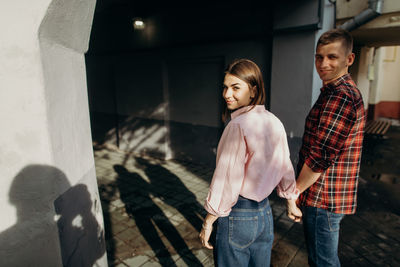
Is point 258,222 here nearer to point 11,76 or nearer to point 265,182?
point 265,182

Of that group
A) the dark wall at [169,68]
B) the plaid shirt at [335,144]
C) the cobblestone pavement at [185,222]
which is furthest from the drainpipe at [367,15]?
the plaid shirt at [335,144]

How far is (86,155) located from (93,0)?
1.26 meters

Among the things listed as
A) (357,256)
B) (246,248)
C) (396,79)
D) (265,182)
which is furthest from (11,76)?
(396,79)

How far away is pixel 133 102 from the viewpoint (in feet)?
27.2

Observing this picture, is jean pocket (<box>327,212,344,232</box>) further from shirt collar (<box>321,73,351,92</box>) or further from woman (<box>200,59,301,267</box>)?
shirt collar (<box>321,73,351,92</box>)

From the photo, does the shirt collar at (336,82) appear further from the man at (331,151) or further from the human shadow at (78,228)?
the human shadow at (78,228)

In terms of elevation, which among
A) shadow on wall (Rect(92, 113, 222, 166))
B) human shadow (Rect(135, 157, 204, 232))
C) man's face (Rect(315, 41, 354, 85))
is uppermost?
man's face (Rect(315, 41, 354, 85))

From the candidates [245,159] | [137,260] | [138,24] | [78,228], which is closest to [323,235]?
[245,159]

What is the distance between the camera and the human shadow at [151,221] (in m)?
3.42

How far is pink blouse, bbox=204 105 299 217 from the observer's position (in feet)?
5.47

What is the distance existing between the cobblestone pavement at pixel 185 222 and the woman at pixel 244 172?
65.4 inches

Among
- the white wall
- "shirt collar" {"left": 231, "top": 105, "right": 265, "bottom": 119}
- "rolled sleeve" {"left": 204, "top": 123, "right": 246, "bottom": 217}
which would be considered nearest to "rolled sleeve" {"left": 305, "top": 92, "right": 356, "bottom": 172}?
"shirt collar" {"left": 231, "top": 105, "right": 265, "bottom": 119}

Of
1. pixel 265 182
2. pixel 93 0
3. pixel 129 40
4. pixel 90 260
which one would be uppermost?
pixel 129 40

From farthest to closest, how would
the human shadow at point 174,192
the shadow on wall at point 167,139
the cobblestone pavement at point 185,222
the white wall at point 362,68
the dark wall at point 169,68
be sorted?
1. the white wall at point 362,68
2. the shadow on wall at point 167,139
3. the dark wall at point 169,68
4. the human shadow at point 174,192
5. the cobblestone pavement at point 185,222
